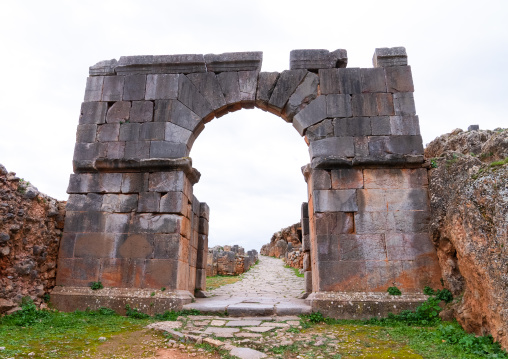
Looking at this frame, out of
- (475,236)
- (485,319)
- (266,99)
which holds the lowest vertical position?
(485,319)

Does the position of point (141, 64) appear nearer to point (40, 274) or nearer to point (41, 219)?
point (41, 219)

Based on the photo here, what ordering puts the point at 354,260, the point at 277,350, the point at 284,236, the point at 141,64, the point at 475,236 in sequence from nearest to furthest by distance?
the point at 277,350
the point at 475,236
the point at 354,260
the point at 141,64
the point at 284,236

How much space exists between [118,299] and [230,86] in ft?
15.8

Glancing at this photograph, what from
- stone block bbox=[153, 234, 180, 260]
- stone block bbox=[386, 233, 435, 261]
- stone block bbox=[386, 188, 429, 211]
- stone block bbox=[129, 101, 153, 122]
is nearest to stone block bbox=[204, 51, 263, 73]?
stone block bbox=[129, 101, 153, 122]

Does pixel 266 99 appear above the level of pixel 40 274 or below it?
above

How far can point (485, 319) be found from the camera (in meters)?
4.39

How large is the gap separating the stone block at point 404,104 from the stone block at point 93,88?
6430 mm

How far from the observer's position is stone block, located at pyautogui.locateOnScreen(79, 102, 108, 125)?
775cm

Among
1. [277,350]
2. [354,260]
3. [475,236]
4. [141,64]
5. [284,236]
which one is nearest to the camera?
[277,350]

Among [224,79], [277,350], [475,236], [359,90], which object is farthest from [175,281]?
[359,90]

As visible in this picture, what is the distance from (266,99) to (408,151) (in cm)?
308

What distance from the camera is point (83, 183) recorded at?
23.8 ft

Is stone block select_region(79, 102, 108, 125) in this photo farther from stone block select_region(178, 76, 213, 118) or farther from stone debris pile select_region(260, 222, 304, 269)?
stone debris pile select_region(260, 222, 304, 269)

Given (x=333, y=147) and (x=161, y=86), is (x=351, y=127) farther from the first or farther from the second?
(x=161, y=86)
